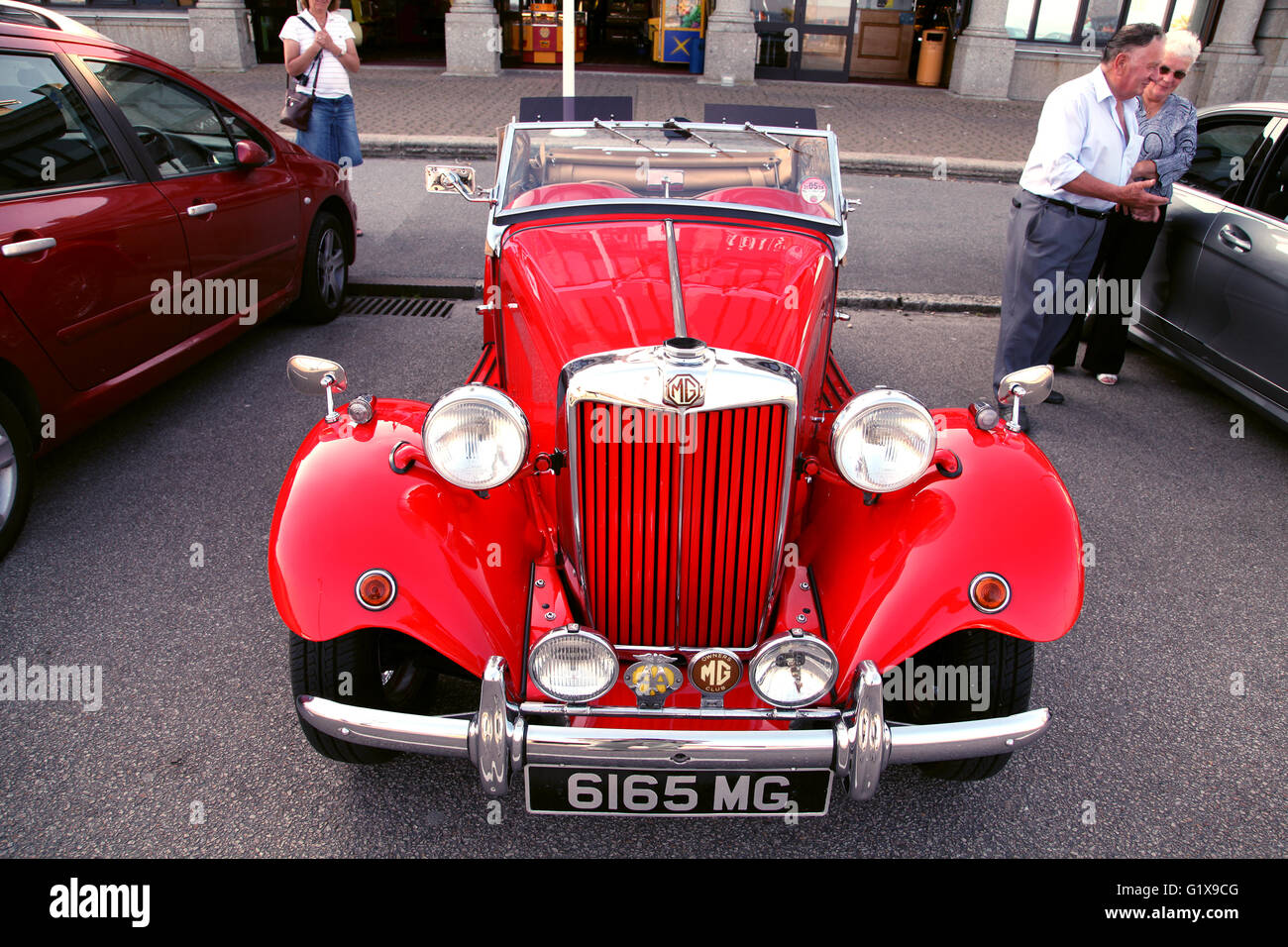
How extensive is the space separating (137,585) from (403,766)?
1431mm

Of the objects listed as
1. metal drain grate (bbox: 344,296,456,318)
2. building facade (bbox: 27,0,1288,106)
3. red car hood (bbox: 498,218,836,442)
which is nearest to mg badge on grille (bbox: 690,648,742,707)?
red car hood (bbox: 498,218,836,442)

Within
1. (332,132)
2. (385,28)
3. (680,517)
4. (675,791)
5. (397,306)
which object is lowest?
(397,306)

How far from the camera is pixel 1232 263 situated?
178 inches

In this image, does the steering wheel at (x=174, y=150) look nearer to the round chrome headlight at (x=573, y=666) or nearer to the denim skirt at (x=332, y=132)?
the denim skirt at (x=332, y=132)

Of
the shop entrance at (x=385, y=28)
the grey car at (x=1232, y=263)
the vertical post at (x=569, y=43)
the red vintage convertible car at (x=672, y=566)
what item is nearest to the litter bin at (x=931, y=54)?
the shop entrance at (x=385, y=28)

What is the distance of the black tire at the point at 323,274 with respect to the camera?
5.38 metres

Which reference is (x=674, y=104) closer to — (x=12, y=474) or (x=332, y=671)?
(x=12, y=474)

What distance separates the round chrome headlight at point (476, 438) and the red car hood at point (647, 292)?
35 cm

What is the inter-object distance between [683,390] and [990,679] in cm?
113

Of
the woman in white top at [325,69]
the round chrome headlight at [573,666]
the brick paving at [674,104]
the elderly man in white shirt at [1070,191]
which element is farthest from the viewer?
the brick paving at [674,104]

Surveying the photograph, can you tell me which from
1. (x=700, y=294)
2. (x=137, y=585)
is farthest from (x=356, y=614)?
(x=137, y=585)

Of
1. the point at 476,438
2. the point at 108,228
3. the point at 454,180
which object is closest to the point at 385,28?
the point at 108,228
